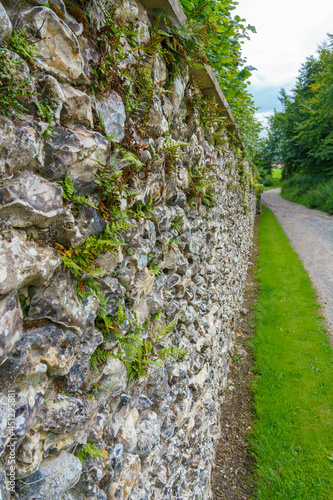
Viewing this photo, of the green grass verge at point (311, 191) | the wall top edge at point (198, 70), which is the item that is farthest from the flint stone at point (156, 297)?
the green grass verge at point (311, 191)

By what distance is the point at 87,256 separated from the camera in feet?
4.53

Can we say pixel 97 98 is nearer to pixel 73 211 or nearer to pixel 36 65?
pixel 36 65

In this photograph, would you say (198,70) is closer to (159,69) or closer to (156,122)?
(159,69)

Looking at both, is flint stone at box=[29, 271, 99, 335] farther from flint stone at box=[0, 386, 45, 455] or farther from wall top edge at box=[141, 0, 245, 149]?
wall top edge at box=[141, 0, 245, 149]

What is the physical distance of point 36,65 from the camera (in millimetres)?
1115

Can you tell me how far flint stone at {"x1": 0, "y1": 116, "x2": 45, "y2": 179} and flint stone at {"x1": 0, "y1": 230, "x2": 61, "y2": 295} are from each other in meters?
0.23

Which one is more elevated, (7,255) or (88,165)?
(88,165)

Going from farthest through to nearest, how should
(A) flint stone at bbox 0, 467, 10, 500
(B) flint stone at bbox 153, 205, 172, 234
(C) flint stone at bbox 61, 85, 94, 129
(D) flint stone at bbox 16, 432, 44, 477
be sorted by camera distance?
(B) flint stone at bbox 153, 205, 172, 234 → (C) flint stone at bbox 61, 85, 94, 129 → (D) flint stone at bbox 16, 432, 44, 477 → (A) flint stone at bbox 0, 467, 10, 500

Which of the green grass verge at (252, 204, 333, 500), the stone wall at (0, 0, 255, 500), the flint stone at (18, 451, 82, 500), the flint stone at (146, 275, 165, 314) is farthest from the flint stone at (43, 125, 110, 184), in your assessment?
the green grass verge at (252, 204, 333, 500)

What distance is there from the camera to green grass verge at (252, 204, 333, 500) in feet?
12.2

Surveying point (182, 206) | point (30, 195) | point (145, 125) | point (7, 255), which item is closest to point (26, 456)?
point (7, 255)

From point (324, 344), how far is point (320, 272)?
15.6ft

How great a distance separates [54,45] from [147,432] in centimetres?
222

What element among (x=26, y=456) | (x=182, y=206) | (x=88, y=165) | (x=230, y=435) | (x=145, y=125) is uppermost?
(x=145, y=125)
